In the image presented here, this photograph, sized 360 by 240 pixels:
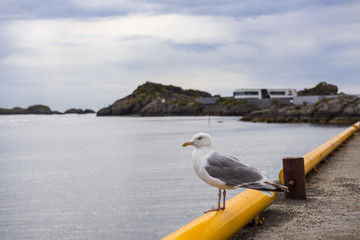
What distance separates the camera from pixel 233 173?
5277 millimetres

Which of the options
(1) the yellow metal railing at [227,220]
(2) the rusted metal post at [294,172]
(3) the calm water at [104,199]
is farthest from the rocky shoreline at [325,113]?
(1) the yellow metal railing at [227,220]

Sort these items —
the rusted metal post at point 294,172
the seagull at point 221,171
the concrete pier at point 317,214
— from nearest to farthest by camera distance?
the seagull at point 221,171, the concrete pier at point 317,214, the rusted metal post at point 294,172

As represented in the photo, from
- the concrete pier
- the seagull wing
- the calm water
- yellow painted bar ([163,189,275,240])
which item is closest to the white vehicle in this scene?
the calm water

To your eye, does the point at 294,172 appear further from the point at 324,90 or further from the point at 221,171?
the point at 324,90

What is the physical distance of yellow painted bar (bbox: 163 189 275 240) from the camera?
4928 millimetres

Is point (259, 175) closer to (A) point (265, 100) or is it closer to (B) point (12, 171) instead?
(B) point (12, 171)

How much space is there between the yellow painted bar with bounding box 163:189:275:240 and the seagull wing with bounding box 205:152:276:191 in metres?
0.59

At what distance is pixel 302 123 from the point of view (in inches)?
3775

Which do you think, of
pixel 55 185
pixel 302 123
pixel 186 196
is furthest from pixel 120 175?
pixel 302 123

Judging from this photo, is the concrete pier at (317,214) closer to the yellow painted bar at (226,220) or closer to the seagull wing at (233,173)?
the yellow painted bar at (226,220)

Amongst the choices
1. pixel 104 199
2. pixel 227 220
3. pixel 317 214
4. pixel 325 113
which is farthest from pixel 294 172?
pixel 325 113

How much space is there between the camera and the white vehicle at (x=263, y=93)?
15823 cm

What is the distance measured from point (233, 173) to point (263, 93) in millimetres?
159198

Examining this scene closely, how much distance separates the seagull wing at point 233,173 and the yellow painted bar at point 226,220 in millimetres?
587
